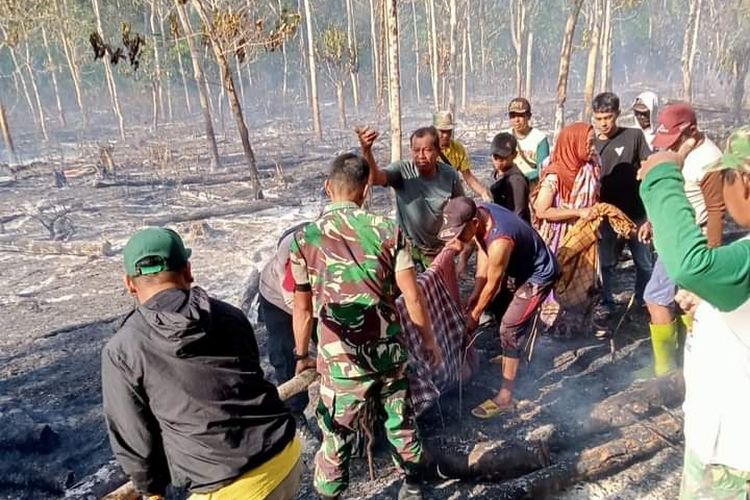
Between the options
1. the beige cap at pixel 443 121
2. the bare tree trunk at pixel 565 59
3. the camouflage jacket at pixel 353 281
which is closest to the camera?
the camouflage jacket at pixel 353 281

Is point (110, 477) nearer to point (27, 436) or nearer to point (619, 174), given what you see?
point (27, 436)

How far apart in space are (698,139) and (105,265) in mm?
7880

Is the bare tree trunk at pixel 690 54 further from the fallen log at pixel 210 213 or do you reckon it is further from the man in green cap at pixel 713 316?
the man in green cap at pixel 713 316

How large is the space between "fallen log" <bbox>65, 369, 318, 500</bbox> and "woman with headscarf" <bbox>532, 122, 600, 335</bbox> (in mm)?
2366

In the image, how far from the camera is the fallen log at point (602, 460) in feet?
9.36

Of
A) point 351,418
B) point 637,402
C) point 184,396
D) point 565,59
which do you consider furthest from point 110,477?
point 565,59

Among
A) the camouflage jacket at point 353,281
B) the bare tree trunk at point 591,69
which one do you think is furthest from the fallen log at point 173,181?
the camouflage jacket at point 353,281

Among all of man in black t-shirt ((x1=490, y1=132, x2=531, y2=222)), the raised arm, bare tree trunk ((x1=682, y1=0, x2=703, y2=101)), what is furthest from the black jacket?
bare tree trunk ((x1=682, y1=0, x2=703, y2=101))

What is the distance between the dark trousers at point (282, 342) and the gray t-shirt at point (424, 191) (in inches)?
52.7

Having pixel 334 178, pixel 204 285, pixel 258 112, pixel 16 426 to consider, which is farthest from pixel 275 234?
pixel 258 112

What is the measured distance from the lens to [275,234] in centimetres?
923

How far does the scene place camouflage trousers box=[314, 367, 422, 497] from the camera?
2.60 metres

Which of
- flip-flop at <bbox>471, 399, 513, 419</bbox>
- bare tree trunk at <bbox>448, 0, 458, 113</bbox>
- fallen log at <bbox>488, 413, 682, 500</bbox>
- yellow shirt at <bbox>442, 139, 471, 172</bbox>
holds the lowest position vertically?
flip-flop at <bbox>471, 399, 513, 419</bbox>

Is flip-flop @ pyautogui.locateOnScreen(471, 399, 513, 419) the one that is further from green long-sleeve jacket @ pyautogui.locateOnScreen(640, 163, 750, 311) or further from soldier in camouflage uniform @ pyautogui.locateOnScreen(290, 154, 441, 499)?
green long-sleeve jacket @ pyautogui.locateOnScreen(640, 163, 750, 311)
